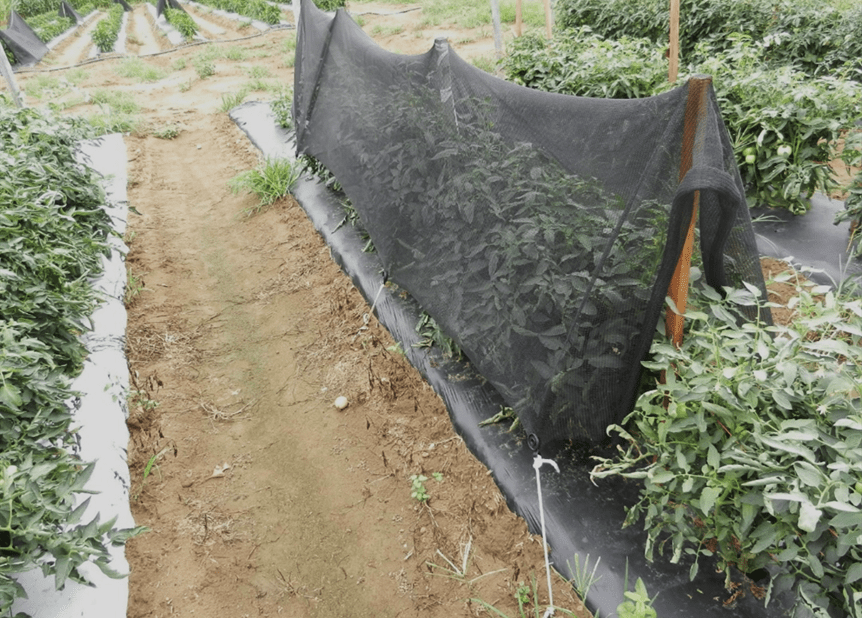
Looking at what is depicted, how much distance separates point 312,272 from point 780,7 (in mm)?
5484

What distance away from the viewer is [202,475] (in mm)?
2459

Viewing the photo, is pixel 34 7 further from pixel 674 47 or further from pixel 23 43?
pixel 674 47

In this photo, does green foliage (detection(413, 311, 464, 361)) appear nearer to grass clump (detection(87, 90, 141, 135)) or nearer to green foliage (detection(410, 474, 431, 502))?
green foliage (detection(410, 474, 431, 502))

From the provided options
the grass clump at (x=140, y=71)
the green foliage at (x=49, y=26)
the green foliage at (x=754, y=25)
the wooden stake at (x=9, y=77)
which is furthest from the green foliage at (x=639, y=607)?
the green foliage at (x=49, y=26)

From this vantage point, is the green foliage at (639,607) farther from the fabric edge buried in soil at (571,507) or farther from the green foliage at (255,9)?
the green foliage at (255,9)

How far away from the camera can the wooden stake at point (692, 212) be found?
1471 mm

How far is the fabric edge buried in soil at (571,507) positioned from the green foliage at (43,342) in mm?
1340

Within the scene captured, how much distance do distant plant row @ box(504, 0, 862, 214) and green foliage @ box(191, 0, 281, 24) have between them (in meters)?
9.74

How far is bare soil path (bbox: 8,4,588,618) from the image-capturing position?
198cm

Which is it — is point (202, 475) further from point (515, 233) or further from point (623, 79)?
point (623, 79)

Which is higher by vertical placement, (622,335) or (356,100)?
(356,100)

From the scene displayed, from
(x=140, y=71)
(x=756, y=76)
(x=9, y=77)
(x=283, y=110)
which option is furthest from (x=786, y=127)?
(x=140, y=71)

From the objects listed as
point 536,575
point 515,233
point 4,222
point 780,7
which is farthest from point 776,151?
point 4,222

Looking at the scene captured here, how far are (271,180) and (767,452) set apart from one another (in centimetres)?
424
